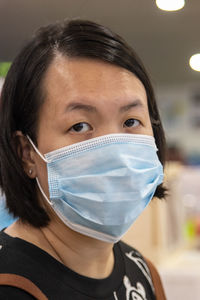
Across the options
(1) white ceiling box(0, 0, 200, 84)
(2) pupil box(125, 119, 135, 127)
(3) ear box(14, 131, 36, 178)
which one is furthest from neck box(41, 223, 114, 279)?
(1) white ceiling box(0, 0, 200, 84)

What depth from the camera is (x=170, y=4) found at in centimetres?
86

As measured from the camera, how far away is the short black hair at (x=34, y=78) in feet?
2.80

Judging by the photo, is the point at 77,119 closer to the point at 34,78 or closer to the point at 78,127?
the point at 78,127

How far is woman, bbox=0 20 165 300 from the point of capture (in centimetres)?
80

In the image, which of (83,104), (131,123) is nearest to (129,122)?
(131,123)

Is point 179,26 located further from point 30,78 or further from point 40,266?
point 40,266

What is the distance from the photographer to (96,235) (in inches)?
32.7

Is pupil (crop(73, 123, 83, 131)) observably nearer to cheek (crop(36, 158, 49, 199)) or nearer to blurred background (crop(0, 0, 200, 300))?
cheek (crop(36, 158, 49, 199))

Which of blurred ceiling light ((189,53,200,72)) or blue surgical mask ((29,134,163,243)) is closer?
blue surgical mask ((29,134,163,243))

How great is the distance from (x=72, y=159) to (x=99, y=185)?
0.22ft

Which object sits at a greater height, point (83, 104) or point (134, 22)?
point (134, 22)

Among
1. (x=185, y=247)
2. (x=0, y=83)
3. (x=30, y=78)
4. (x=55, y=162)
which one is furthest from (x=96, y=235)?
(x=185, y=247)

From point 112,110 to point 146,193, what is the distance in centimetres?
16

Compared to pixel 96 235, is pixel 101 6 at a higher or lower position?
higher
